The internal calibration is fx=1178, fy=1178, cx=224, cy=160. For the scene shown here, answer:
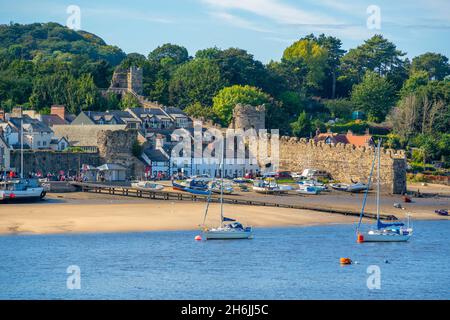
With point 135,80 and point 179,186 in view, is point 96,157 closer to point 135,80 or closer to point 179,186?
point 179,186

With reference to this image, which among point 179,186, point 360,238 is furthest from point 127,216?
point 179,186

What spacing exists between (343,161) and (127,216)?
3040cm

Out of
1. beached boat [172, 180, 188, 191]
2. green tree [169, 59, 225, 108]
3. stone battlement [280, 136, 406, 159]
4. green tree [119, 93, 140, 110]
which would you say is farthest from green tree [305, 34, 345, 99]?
beached boat [172, 180, 188, 191]

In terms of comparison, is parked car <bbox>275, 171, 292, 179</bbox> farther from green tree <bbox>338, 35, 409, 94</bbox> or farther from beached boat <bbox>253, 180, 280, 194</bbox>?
green tree <bbox>338, 35, 409, 94</bbox>

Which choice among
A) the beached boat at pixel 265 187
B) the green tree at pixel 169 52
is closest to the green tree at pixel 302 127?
the beached boat at pixel 265 187

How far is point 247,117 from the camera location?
342 ft

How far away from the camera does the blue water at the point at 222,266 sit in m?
45.8

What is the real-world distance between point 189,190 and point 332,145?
1880 cm

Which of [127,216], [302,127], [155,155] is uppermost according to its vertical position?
[302,127]

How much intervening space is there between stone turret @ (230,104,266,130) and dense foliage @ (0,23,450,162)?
6431 millimetres

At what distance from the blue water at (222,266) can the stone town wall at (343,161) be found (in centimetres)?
2170

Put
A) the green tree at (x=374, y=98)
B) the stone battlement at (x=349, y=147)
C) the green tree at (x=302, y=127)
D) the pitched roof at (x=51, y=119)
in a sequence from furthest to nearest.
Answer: the green tree at (x=374, y=98)
the green tree at (x=302, y=127)
the pitched roof at (x=51, y=119)
the stone battlement at (x=349, y=147)

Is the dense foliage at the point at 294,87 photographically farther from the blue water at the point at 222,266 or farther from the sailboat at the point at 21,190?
the blue water at the point at 222,266
